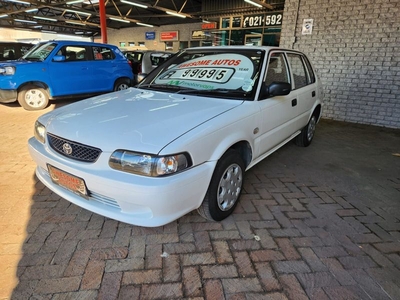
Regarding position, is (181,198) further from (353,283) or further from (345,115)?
Result: (345,115)

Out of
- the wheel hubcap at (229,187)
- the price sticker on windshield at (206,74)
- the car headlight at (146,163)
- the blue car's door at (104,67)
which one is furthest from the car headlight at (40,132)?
the blue car's door at (104,67)

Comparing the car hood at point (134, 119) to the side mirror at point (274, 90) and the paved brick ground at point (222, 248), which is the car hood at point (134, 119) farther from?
the paved brick ground at point (222, 248)

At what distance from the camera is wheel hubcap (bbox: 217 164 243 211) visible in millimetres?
2357

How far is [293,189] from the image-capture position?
10.5 ft

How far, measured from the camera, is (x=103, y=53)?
7625mm

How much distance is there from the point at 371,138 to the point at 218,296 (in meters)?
5.33

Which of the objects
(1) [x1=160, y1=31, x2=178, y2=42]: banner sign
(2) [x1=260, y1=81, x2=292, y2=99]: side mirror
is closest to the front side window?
(2) [x1=260, y1=81, x2=292, y2=99]: side mirror

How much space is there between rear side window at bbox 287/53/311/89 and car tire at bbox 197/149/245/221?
5.91 feet

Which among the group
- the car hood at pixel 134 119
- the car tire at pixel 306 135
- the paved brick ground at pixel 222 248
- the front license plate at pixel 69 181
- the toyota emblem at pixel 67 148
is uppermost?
the car hood at pixel 134 119

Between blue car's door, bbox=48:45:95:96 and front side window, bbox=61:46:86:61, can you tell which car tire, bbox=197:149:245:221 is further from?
front side window, bbox=61:46:86:61

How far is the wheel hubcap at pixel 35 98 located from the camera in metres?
6.59

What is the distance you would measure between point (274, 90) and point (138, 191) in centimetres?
172

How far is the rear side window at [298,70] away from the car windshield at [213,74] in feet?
2.82

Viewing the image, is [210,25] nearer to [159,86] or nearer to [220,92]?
[159,86]
